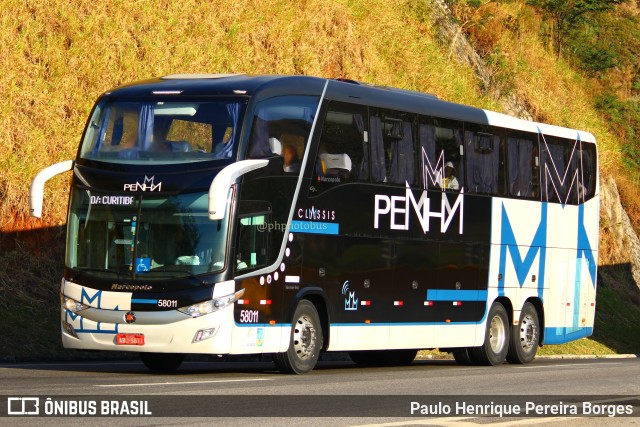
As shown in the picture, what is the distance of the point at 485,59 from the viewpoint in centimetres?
4662

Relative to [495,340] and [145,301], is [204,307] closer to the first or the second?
[145,301]

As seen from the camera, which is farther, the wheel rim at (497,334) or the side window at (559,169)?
the side window at (559,169)

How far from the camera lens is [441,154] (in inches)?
891

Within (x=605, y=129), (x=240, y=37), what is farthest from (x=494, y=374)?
(x=605, y=129)

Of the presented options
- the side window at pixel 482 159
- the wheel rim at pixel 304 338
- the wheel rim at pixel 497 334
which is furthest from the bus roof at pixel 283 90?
the wheel rim at pixel 497 334

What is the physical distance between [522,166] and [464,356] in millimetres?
3692

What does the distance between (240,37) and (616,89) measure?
26899mm

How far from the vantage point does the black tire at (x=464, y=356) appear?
2441 cm

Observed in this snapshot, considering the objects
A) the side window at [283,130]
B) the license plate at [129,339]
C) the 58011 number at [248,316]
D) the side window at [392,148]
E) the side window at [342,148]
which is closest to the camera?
the license plate at [129,339]

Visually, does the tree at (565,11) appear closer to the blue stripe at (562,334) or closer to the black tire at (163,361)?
the blue stripe at (562,334)

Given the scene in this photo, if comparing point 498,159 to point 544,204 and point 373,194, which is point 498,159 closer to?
point 544,204

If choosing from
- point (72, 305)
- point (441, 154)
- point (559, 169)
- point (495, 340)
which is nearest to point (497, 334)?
point (495, 340)

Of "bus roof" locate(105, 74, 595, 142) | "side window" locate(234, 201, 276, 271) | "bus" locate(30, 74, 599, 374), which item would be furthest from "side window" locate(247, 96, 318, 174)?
"side window" locate(234, 201, 276, 271)

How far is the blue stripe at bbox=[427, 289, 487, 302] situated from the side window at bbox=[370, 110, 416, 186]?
6.59ft
